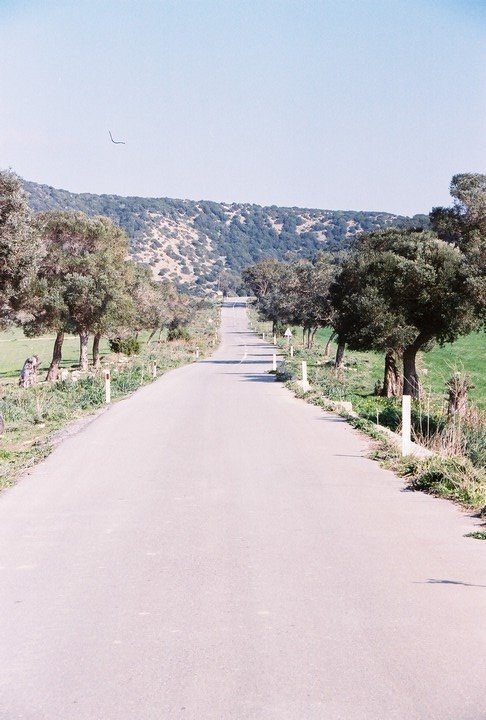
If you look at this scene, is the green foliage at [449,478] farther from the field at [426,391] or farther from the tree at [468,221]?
the tree at [468,221]

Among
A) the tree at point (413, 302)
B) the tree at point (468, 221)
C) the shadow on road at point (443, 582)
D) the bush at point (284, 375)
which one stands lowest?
the bush at point (284, 375)

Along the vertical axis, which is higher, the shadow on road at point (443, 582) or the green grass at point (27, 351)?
the shadow on road at point (443, 582)

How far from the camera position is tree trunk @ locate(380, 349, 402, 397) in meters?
36.4

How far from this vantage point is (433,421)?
22141mm

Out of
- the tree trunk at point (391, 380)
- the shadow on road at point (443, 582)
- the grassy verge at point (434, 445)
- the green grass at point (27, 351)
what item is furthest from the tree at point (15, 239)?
the green grass at point (27, 351)

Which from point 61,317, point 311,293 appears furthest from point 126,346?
point 61,317

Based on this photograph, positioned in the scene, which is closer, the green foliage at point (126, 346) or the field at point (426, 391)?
the field at point (426, 391)

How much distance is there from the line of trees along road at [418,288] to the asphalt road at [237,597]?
1642 centimetres

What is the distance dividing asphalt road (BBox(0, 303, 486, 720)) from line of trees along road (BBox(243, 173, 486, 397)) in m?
16.4

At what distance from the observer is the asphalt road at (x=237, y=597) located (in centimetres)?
446

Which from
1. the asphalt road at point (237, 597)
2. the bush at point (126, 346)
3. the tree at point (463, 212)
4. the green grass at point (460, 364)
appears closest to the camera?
the asphalt road at point (237, 597)

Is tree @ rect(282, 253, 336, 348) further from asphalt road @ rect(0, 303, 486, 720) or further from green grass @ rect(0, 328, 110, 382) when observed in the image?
asphalt road @ rect(0, 303, 486, 720)

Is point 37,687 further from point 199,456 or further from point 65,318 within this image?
point 65,318

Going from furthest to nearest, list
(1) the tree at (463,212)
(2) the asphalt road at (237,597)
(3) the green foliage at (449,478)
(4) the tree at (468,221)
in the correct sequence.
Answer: (1) the tree at (463,212) → (4) the tree at (468,221) → (3) the green foliage at (449,478) → (2) the asphalt road at (237,597)
